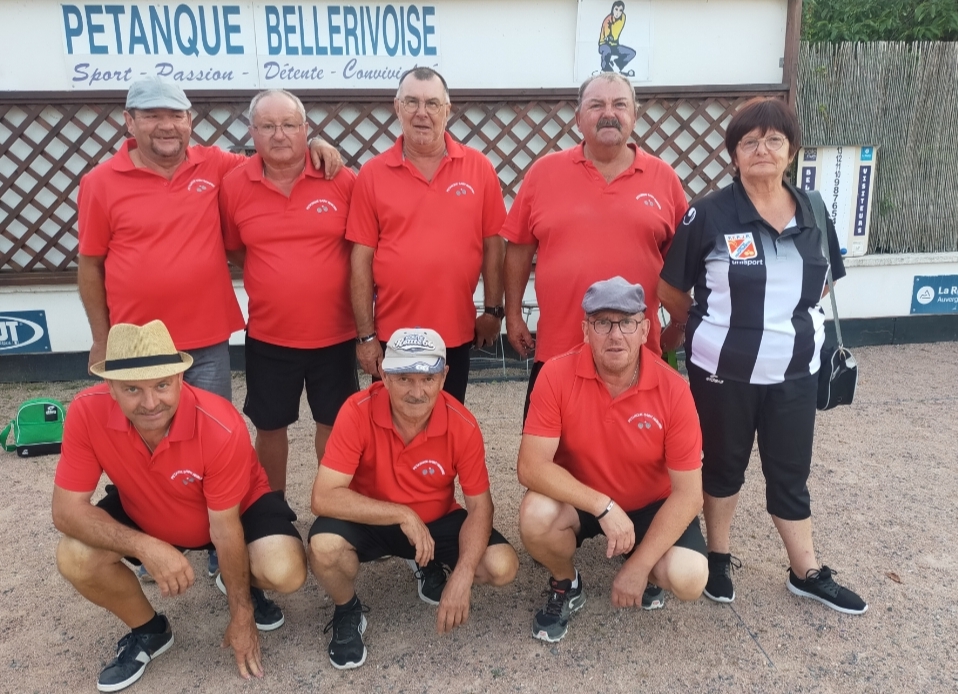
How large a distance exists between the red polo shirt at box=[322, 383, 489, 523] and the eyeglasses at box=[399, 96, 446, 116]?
993mm

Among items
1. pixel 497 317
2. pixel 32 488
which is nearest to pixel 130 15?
pixel 32 488

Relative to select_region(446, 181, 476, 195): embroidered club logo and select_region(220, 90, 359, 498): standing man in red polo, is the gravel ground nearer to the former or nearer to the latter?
select_region(220, 90, 359, 498): standing man in red polo

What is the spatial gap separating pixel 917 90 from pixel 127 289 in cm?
576

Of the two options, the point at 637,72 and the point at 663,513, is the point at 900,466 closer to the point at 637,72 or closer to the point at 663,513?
the point at 663,513

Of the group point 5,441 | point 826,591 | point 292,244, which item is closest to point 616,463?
point 826,591

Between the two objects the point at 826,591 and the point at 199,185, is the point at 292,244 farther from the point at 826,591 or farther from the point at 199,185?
the point at 826,591

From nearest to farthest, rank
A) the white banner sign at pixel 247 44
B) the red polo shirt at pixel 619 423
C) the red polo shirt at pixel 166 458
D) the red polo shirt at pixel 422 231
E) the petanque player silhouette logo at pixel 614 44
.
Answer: the red polo shirt at pixel 166 458, the red polo shirt at pixel 619 423, the red polo shirt at pixel 422 231, the white banner sign at pixel 247 44, the petanque player silhouette logo at pixel 614 44

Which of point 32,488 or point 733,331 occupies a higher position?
point 733,331

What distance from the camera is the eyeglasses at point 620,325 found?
224cm

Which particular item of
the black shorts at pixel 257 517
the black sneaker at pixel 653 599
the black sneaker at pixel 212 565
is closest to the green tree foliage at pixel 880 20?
the black sneaker at pixel 653 599

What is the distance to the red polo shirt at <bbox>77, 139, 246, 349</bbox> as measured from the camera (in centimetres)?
261

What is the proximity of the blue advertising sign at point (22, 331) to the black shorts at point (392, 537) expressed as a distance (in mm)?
3979

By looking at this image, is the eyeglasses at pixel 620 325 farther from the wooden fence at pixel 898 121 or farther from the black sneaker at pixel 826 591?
the wooden fence at pixel 898 121

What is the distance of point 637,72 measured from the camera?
5.55m
